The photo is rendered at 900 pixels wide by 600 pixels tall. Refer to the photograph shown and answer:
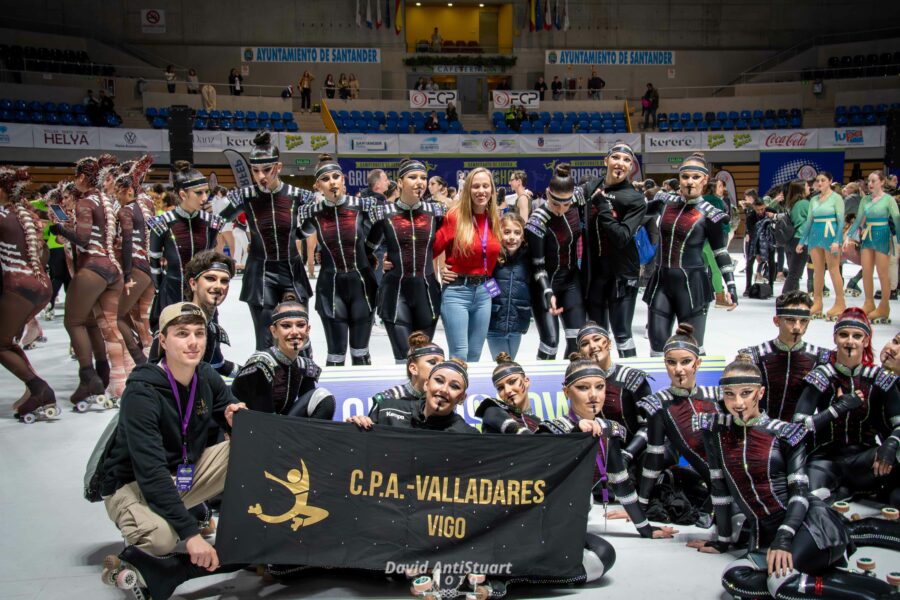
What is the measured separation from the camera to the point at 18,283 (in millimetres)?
6473

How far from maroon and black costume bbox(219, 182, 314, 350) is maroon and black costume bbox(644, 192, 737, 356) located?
2.68 metres

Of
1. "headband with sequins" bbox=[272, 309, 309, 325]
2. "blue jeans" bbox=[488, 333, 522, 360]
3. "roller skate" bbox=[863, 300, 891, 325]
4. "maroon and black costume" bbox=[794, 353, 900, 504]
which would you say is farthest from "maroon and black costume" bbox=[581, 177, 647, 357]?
"roller skate" bbox=[863, 300, 891, 325]

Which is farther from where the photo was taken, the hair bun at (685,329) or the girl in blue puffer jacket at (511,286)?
the girl in blue puffer jacket at (511,286)

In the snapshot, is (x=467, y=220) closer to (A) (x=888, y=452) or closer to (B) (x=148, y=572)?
(A) (x=888, y=452)

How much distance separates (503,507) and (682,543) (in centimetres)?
108

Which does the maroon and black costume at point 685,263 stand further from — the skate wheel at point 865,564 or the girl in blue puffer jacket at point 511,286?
the skate wheel at point 865,564

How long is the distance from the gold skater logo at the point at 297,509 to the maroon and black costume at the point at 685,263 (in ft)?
11.3

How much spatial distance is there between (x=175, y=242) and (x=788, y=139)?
78.2ft

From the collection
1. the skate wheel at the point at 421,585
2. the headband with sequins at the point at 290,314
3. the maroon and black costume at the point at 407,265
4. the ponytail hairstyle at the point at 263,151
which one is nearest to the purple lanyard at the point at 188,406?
the headband with sequins at the point at 290,314

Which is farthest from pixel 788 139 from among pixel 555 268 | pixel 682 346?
pixel 682 346

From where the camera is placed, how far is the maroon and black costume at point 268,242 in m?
6.25

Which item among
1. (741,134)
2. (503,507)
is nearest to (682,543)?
(503,507)

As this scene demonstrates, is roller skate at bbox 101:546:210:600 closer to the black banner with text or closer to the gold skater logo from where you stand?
the black banner with text

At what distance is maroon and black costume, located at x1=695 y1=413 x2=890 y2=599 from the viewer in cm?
349
